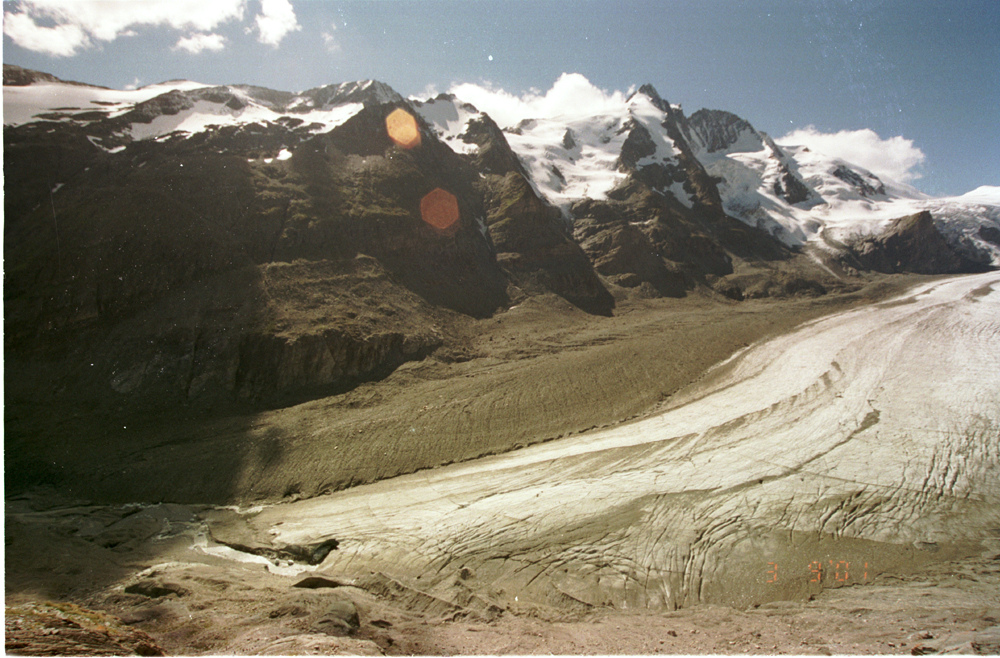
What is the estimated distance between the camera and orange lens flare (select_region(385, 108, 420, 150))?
53.5 metres

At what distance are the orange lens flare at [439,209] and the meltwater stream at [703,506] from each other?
30.2m

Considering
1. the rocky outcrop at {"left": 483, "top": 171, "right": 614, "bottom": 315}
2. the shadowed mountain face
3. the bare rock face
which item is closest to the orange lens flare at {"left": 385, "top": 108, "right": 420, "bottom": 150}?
the shadowed mountain face

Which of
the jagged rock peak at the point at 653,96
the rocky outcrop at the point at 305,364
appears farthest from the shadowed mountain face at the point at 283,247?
the jagged rock peak at the point at 653,96

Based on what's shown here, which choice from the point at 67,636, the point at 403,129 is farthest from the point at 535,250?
the point at 67,636

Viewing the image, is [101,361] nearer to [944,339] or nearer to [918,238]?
[944,339]

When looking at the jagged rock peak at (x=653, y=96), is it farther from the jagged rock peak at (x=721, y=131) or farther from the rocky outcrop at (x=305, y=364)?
the rocky outcrop at (x=305, y=364)

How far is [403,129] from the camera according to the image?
55250mm

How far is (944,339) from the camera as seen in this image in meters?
30.8

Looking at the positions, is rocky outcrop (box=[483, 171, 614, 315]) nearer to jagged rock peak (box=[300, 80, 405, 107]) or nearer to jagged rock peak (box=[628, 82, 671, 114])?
jagged rock peak (box=[300, 80, 405, 107])

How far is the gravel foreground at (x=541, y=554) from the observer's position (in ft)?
28.2

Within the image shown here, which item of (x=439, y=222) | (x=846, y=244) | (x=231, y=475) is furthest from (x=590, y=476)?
(x=846, y=244)

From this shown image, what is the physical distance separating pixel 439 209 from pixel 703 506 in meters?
39.3

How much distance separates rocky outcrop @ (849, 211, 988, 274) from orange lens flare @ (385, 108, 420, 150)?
67175mm

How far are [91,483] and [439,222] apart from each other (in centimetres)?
3330
